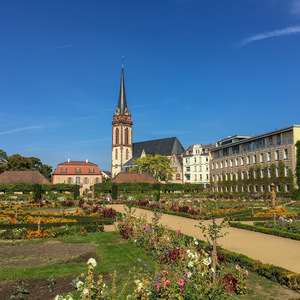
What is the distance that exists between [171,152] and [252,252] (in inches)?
3492

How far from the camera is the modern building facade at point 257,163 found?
46000mm

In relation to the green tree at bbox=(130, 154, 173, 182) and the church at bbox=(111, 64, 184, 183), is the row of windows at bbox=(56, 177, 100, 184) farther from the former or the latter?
the church at bbox=(111, 64, 184, 183)

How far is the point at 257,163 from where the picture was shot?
52.9 meters

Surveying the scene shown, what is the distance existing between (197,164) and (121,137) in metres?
35.2

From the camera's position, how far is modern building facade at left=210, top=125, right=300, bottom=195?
46.0 metres

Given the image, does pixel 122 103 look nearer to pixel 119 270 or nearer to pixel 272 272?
pixel 119 270

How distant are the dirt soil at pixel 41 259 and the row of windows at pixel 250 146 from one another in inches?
1722

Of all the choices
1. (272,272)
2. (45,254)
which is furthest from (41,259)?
(272,272)

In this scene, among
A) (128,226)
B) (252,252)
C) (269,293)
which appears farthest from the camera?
(128,226)

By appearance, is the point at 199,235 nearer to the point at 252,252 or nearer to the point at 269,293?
the point at 252,252

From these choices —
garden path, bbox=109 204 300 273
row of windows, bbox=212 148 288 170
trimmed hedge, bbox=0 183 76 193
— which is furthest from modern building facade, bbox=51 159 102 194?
garden path, bbox=109 204 300 273

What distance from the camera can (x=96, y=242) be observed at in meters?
13.9

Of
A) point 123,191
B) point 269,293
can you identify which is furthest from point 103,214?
point 123,191

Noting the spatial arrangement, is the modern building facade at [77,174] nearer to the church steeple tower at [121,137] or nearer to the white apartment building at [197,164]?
the white apartment building at [197,164]
